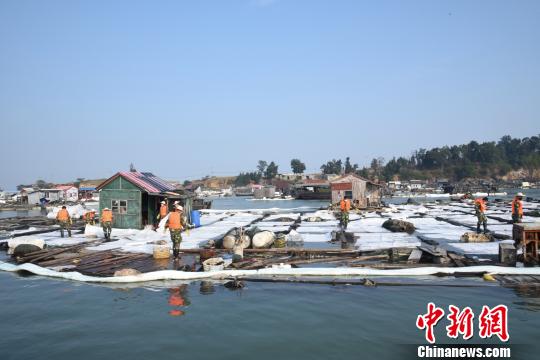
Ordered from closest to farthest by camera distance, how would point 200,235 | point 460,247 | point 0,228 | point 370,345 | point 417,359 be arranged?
point 417,359 → point 370,345 → point 460,247 → point 200,235 → point 0,228

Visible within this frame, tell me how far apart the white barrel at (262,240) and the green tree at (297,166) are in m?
121

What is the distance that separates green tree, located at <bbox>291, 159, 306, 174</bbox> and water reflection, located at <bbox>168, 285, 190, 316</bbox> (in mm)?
126319

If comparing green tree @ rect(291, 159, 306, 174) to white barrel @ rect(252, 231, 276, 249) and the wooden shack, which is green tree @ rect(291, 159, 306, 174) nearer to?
the wooden shack

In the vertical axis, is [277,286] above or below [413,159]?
below

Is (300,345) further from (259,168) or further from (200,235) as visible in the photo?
(259,168)

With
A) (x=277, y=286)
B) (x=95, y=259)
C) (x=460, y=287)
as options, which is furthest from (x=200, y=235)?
(x=460, y=287)

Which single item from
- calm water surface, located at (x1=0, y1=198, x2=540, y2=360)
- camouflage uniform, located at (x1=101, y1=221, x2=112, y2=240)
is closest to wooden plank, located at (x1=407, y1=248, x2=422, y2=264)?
calm water surface, located at (x1=0, y1=198, x2=540, y2=360)

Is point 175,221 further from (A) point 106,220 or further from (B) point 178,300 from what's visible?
(A) point 106,220

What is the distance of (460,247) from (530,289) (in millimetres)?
5457

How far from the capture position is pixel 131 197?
74.9 ft

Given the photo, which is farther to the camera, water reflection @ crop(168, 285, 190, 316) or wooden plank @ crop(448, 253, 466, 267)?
wooden plank @ crop(448, 253, 466, 267)

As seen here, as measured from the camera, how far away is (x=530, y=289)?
10.0 meters

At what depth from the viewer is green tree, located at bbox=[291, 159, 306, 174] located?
13675 cm

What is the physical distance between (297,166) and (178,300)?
128013mm
